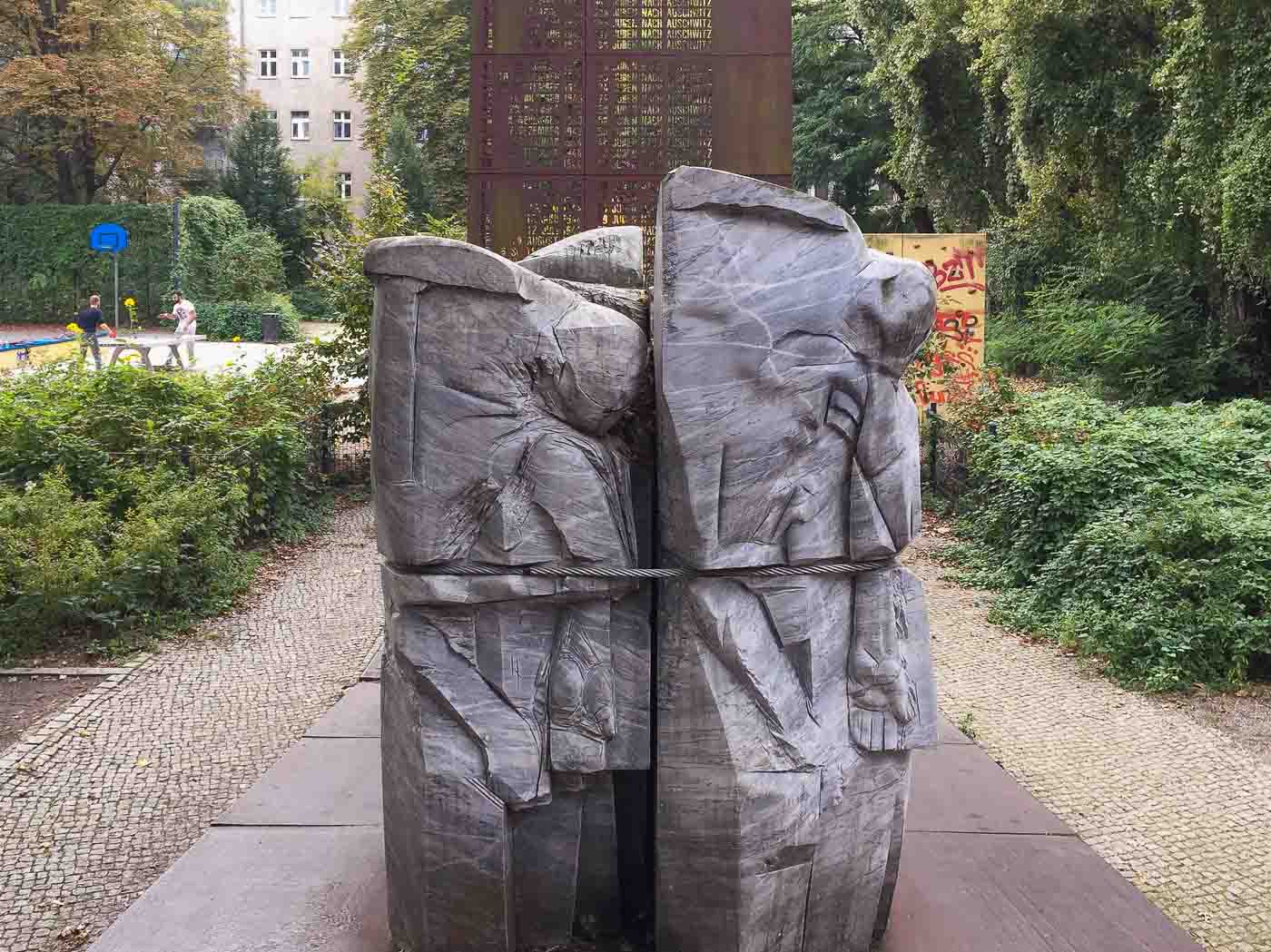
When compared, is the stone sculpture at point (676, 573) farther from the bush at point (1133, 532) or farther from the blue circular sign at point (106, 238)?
the blue circular sign at point (106, 238)

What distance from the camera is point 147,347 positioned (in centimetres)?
1371

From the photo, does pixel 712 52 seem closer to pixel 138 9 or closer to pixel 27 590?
pixel 27 590

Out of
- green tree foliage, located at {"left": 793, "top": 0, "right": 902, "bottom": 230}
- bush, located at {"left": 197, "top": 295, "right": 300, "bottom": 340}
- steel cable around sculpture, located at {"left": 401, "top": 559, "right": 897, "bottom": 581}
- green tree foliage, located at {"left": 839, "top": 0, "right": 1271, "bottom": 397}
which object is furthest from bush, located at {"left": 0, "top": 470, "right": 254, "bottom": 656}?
bush, located at {"left": 197, "top": 295, "right": 300, "bottom": 340}

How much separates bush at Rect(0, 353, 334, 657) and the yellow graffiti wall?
6.43 m

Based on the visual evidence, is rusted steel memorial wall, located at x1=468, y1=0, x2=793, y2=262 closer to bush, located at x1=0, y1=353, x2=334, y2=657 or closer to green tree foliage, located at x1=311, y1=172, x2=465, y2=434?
bush, located at x1=0, y1=353, x2=334, y2=657

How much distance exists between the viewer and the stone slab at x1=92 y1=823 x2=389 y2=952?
3.05 m

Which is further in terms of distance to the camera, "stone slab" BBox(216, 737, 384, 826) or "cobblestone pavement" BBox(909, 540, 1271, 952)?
"cobblestone pavement" BBox(909, 540, 1271, 952)

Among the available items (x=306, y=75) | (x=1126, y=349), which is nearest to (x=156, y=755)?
(x=1126, y=349)

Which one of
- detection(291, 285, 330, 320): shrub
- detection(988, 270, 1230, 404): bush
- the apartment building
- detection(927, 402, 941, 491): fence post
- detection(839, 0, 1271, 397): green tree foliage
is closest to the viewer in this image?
detection(839, 0, 1271, 397): green tree foliage

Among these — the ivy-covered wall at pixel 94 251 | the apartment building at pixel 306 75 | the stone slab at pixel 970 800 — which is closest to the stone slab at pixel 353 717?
the stone slab at pixel 970 800

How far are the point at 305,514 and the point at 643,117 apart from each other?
5.12 meters

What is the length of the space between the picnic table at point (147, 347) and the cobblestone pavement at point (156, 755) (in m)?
3.28

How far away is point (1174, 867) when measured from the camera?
4.23 metres

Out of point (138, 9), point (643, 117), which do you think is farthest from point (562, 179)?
point (138, 9)
